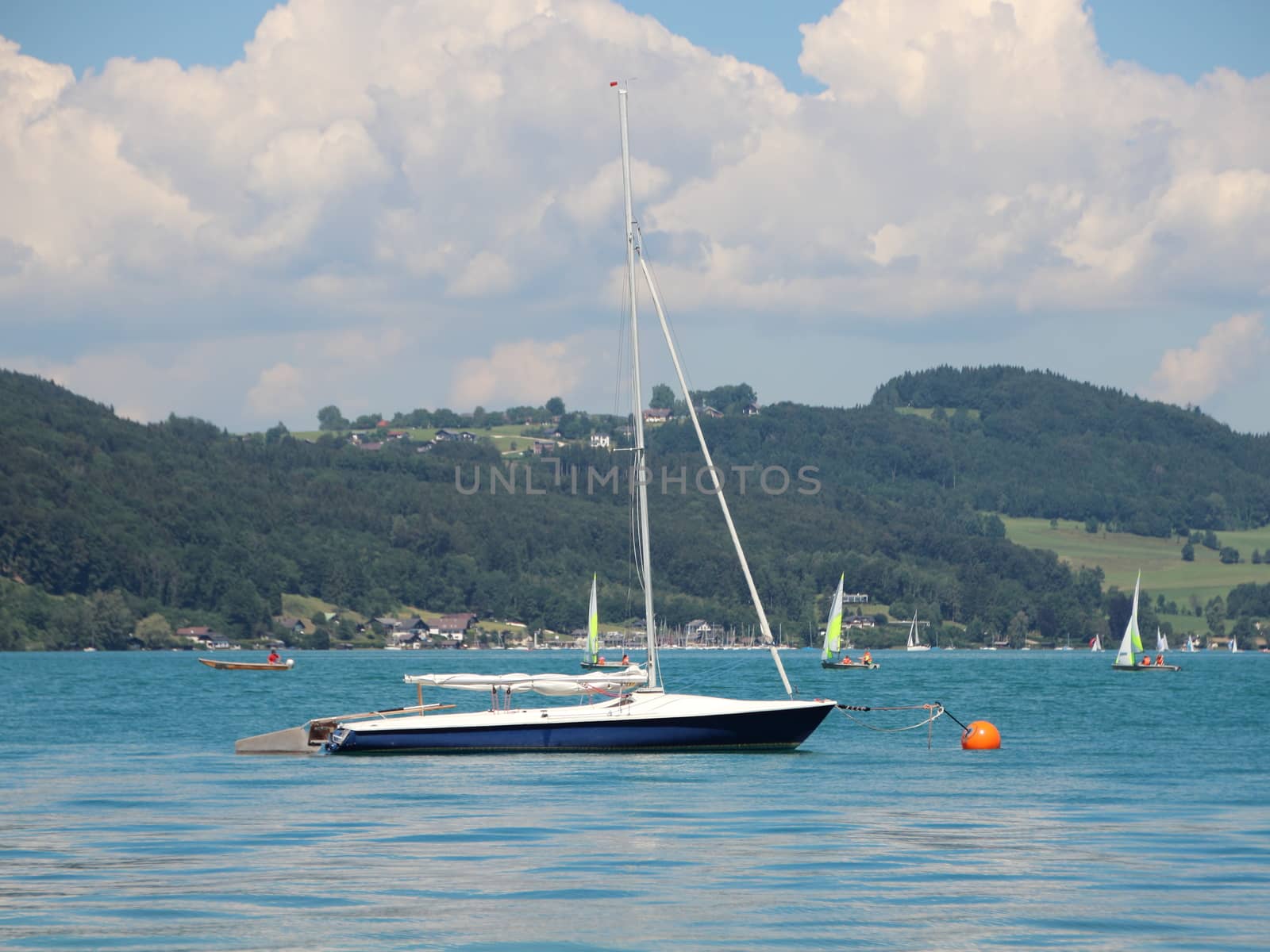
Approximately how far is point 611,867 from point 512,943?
735cm

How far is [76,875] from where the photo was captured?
104 feet

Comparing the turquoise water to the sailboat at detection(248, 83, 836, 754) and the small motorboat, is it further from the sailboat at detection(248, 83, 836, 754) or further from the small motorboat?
the small motorboat

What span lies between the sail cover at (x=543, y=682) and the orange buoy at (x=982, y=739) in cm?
1256

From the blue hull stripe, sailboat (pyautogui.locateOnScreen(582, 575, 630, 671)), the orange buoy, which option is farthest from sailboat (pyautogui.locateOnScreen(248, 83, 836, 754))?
sailboat (pyautogui.locateOnScreen(582, 575, 630, 671))

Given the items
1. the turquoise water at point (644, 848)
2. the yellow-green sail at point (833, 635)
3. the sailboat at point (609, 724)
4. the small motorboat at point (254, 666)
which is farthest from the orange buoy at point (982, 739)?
the small motorboat at point (254, 666)

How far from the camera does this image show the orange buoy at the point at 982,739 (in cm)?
6431

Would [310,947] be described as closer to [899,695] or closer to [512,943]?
[512,943]

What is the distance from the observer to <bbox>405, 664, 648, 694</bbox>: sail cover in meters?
59.9

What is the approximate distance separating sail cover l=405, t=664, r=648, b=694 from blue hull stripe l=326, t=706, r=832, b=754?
2.36 meters

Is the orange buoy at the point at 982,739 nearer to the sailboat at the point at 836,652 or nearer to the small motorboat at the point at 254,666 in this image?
the sailboat at the point at 836,652

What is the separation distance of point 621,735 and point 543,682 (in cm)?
471

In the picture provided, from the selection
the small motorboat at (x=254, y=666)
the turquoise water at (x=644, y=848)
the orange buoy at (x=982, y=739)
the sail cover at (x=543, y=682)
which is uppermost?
the sail cover at (x=543, y=682)

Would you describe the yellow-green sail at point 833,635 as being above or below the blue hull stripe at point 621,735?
above

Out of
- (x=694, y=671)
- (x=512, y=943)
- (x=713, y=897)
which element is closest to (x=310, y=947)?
(x=512, y=943)
